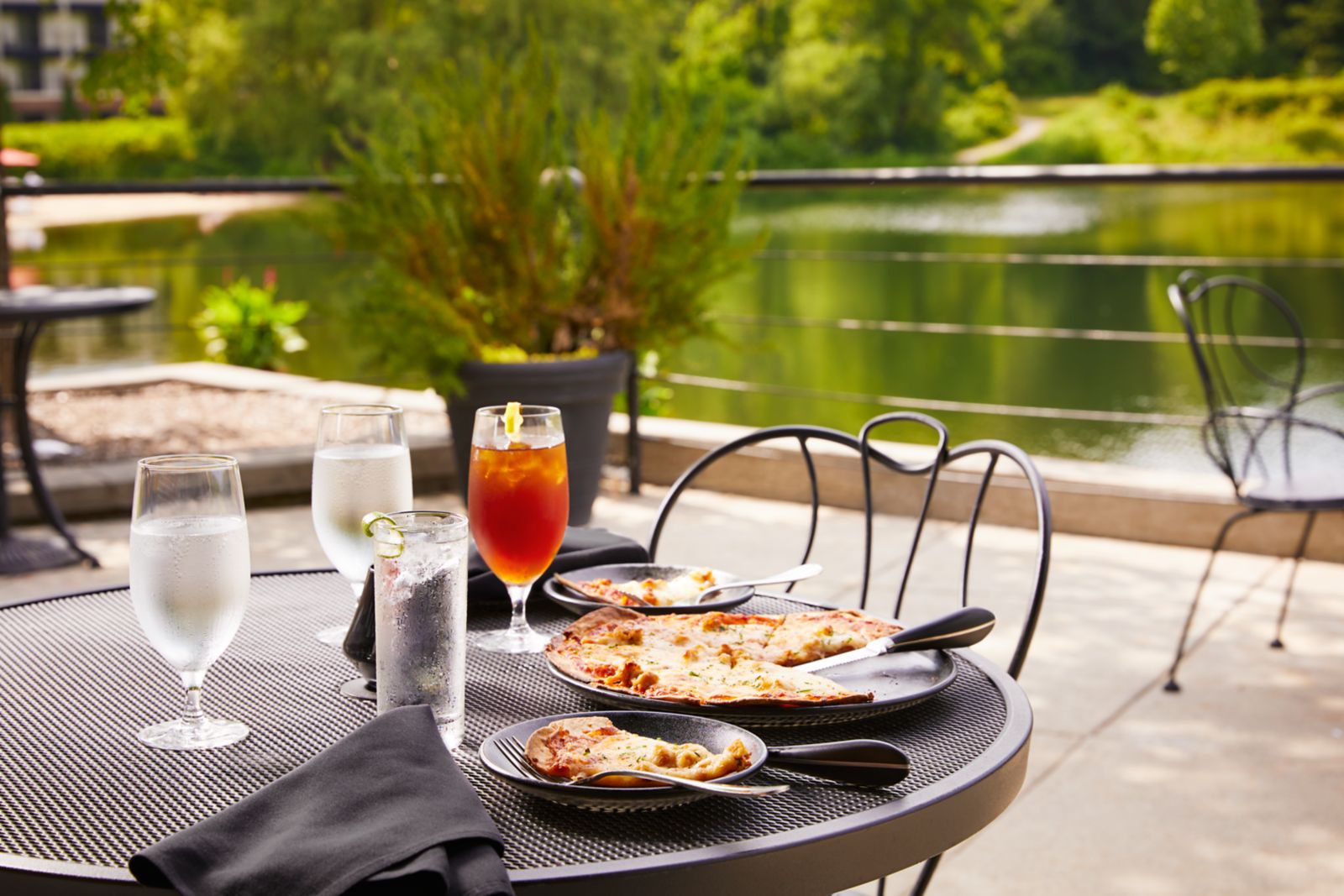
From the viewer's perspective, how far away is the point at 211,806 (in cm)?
85

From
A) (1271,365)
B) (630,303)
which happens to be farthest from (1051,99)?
(630,303)

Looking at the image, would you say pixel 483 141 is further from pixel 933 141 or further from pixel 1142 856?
pixel 933 141

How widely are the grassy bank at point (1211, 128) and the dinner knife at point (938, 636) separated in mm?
40300

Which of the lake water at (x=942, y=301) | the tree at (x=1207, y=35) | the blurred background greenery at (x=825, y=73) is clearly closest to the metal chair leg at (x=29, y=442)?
the lake water at (x=942, y=301)

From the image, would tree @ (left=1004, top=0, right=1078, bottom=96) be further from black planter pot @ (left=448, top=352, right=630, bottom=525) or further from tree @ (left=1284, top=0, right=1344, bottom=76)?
black planter pot @ (left=448, top=352, right=630, bottom=525)

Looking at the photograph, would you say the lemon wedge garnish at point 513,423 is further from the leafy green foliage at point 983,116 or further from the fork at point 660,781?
the leafy green foliage at point 983,116

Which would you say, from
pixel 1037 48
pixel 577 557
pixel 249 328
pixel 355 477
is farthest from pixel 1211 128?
pixel 355 477

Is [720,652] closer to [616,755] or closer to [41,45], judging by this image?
[616,755]

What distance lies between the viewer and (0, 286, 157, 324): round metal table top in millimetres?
3445

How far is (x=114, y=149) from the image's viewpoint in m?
48.7

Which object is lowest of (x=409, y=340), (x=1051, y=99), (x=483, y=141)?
(x=409, y=340)

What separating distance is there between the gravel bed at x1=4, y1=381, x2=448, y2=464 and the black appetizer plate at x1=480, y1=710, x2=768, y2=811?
3887 millimetres

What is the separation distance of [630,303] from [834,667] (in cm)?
278

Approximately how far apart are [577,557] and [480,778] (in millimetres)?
506
